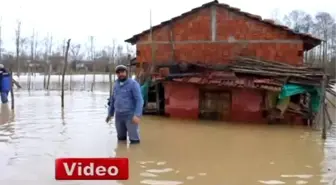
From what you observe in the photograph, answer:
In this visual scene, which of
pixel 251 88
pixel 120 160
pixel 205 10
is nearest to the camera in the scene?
pixel 120 160

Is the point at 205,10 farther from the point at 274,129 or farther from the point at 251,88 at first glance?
the point at 274,129

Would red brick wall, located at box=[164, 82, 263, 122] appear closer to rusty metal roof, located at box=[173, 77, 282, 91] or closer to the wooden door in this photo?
the wooden door

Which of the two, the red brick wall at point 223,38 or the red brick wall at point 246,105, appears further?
the red brick wall at point 223,38

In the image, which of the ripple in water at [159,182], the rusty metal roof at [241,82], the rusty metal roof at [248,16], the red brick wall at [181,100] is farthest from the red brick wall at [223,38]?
the ripple in water at [159,182]

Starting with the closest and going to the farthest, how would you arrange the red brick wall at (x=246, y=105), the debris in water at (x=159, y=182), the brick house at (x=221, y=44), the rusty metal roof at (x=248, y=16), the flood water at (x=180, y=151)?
1. the debris in water at (x=159, y=182)
2. the flood water at (x=180, y=151)
3. the red brick wall at (x=246, y=105)
4. the brick house at (x=221, y=44)
5. the rusty metal roof at (x=248, y=16)

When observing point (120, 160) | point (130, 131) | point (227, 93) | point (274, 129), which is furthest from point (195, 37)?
point (120, 160)

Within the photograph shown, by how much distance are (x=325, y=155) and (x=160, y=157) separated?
11.1 ft

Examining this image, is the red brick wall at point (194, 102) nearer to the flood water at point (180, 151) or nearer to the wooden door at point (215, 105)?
the wooden door at point (215, 105)

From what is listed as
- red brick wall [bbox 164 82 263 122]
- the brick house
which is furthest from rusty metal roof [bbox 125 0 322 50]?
red brick wall [bbox 164 82 263 122]

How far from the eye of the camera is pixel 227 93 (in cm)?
1483

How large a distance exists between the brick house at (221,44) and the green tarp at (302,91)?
1.01 m

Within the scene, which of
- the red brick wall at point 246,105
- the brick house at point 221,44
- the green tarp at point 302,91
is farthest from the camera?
the brick house at point 221,44

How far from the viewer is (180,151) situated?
895 cm

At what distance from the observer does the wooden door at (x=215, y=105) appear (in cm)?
1485
